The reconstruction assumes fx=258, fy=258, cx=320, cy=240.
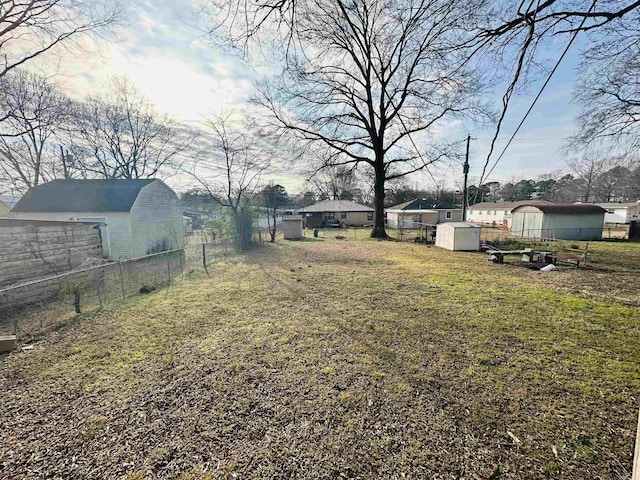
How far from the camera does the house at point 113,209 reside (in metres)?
12.3

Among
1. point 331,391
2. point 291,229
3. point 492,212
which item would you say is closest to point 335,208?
point 291,229

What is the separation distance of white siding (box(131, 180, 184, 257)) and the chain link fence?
3.42 m

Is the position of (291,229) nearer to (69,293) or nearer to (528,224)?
(69,293)

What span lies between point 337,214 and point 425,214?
36.3ft

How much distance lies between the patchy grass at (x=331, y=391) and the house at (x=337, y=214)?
26706 mm

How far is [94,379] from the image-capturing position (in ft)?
11.0

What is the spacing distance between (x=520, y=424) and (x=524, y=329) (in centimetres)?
279

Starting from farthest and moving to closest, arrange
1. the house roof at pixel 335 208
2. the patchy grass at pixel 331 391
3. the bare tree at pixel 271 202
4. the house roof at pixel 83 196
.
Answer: the house roof at pixel 335 208
the bare tree at pixel 271 202
the house roof at pixel 83 196
the patchy grass at pixel 331 391

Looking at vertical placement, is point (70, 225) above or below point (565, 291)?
above

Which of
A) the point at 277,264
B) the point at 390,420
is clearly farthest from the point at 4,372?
the point at 277,264

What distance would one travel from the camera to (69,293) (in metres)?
6.97

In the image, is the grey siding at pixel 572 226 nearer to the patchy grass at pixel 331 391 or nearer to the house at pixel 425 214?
the house at pixel 425 214

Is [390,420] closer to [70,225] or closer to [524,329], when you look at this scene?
[524,329]

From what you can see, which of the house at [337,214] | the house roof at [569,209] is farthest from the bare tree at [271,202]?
the house roof at [569,209]
